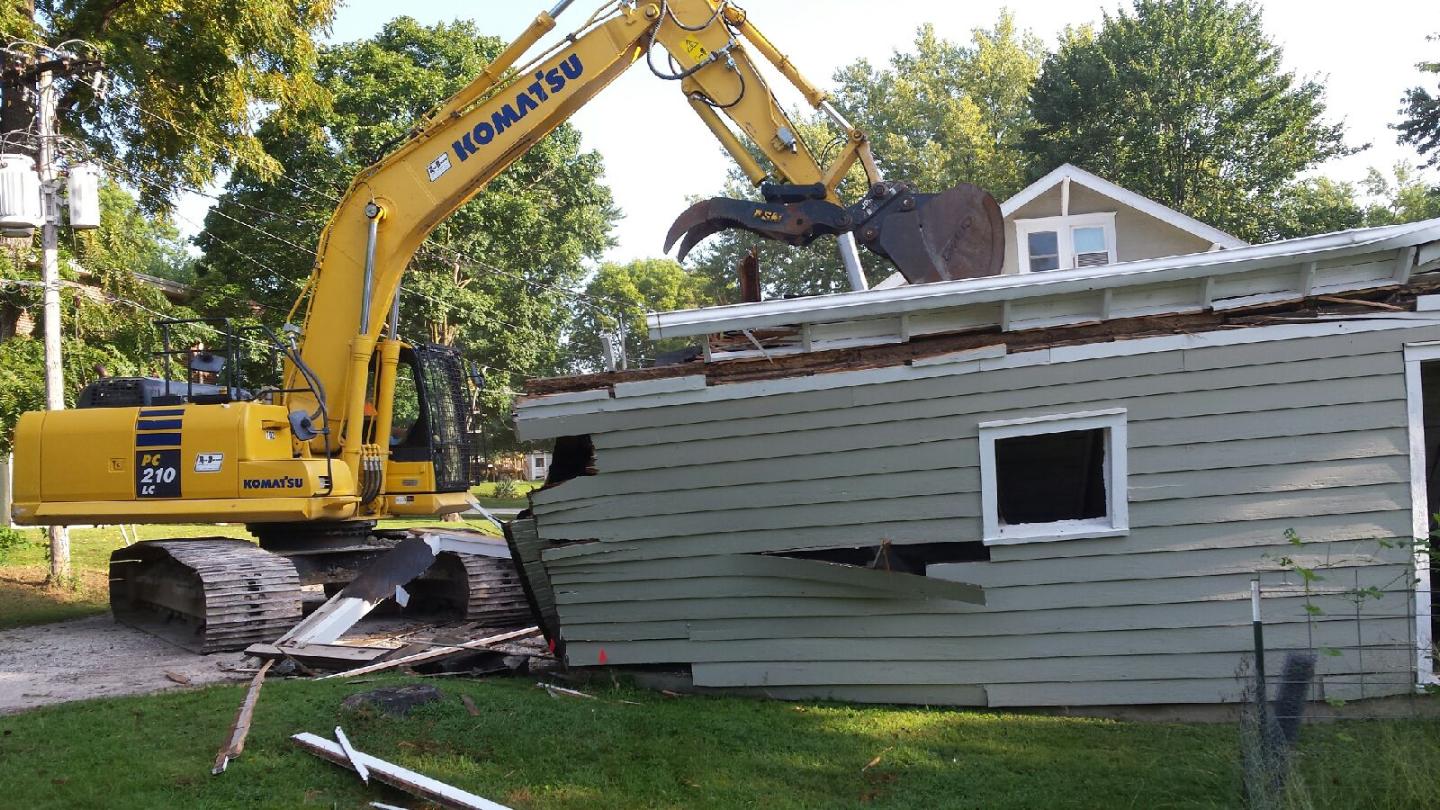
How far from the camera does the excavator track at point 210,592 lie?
8.99 metres

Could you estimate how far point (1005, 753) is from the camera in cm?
583

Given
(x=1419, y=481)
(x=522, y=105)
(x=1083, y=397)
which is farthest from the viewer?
(x=522, y=105)

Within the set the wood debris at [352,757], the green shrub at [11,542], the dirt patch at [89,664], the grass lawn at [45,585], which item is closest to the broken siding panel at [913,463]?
the wood debris at [352,757]

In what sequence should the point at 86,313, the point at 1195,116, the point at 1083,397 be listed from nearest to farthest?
the point at 1083,397, the point at 86,313, the point at 1195,116

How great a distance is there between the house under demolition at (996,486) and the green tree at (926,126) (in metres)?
35.9

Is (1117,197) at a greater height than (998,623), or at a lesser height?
greater

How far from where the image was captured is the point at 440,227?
98.8ft

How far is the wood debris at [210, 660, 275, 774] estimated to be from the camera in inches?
213

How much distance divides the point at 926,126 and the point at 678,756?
158 ft

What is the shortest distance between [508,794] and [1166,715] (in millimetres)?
4018

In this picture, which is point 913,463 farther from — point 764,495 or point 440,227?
point 440,227

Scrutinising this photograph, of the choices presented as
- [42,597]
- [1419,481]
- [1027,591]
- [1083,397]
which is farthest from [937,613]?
[42,597]

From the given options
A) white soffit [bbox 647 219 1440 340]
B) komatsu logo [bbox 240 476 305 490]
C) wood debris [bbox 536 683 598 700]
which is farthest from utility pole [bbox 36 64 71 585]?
white soffit [bbox 647 219 1440 340]

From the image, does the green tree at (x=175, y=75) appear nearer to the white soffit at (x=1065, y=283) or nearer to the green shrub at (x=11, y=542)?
the green shrub at (x=11, y=542)
